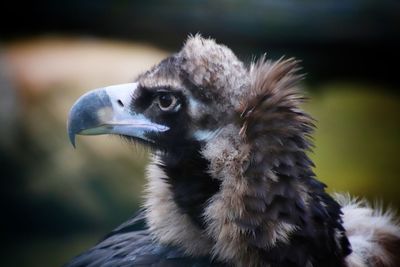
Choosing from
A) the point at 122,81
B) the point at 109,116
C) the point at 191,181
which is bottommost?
the point at 191,181

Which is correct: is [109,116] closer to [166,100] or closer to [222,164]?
[166,100]

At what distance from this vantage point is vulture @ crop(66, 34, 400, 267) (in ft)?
6.16

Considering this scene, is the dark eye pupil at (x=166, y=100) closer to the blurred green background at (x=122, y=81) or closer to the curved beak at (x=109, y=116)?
the curved beak at (x=109, y=116)

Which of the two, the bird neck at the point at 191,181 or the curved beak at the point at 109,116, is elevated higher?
the curved beak at the point at 109,116

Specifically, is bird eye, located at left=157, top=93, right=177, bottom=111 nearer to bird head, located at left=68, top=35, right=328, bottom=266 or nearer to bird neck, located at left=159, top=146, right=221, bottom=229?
bird head, located at left=68, top=35, right=328, bottom=266

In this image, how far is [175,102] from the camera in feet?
6.58

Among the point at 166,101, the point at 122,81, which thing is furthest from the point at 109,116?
the point at 122,81

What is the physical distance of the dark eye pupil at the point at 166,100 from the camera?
2006 millimetres

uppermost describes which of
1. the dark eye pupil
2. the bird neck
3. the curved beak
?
the dark eye pupil

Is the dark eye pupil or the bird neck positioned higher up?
the dark eye pupil

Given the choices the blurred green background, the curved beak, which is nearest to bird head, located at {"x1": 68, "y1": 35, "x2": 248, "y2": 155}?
the curved beak

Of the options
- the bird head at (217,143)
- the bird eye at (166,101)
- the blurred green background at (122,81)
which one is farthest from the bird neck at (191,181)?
the blurred green background at (122,81)

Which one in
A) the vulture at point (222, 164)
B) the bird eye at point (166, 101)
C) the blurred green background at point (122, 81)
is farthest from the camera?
the blurred green background at point (122, 81)

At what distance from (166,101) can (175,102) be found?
2 centimetres
